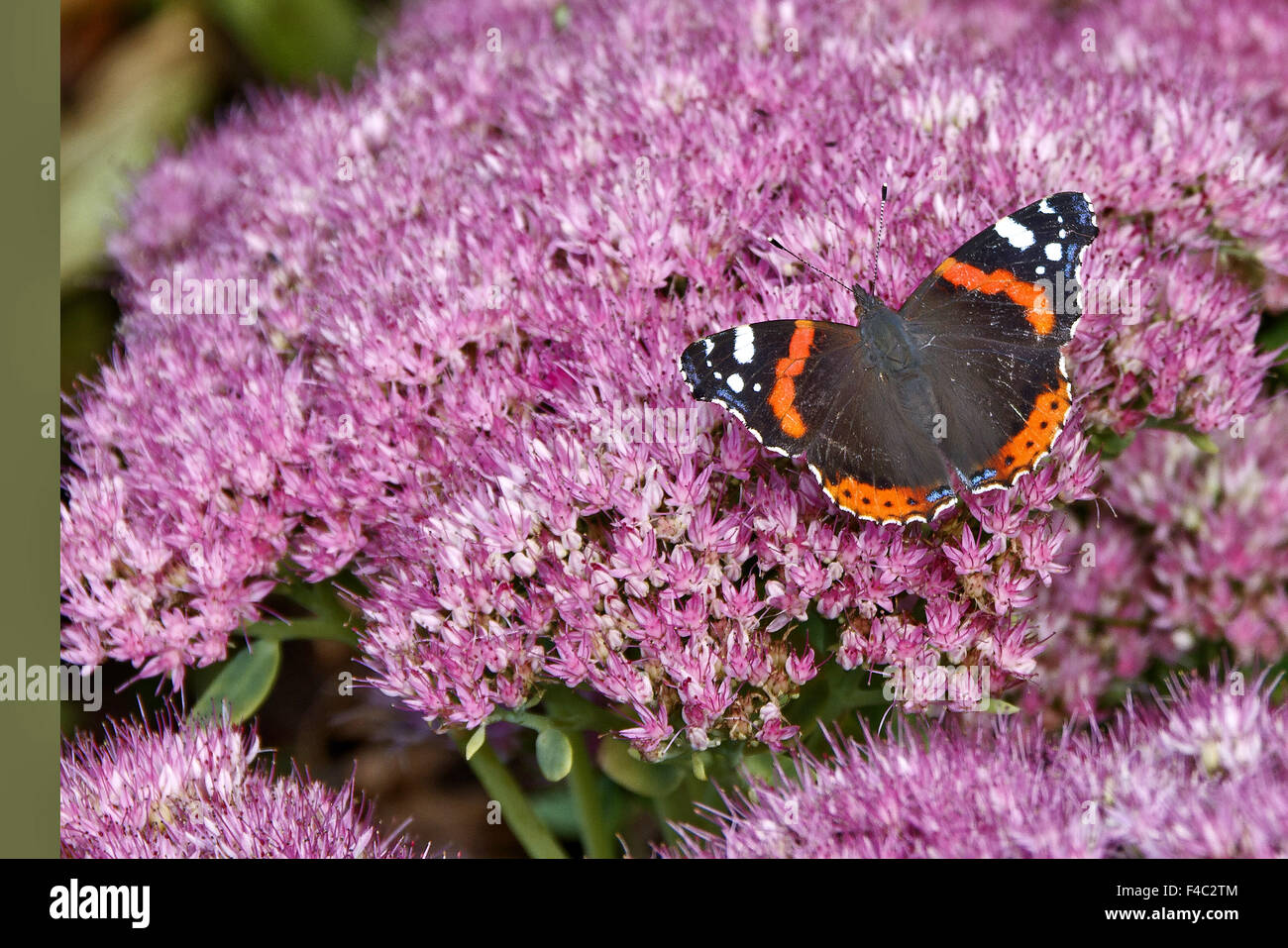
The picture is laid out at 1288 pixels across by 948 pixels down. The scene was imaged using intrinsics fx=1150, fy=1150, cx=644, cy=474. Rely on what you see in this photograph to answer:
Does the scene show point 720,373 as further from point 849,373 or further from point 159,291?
point 159,291

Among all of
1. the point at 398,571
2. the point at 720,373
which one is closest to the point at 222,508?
the point at 398,571

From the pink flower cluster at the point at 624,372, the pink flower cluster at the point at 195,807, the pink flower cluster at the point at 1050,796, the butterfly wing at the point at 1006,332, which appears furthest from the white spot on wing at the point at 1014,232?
the pink flower cluster at the point at 195,807

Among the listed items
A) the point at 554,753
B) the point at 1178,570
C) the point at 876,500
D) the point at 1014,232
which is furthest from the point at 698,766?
the point at 1178,570

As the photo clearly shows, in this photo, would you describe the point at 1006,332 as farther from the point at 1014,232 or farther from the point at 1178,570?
the point at 1178,570

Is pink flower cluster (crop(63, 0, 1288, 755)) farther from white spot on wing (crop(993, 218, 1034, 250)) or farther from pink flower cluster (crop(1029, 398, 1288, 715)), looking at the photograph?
pink flower cluster (crop(1029, 398, 1288, 715))

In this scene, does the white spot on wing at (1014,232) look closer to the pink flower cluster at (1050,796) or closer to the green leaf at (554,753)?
the pink flower cluster at (1050,796)
